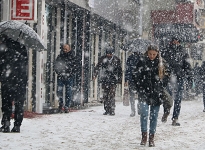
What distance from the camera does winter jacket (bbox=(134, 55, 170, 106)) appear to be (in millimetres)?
8867

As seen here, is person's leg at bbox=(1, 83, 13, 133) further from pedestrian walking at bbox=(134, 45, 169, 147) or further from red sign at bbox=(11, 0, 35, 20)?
red sign at bbox=(11, 0, 35, 20)

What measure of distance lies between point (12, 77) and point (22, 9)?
10.3 feet

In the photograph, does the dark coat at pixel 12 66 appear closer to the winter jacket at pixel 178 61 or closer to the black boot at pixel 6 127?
the black boot at pixel 6 127

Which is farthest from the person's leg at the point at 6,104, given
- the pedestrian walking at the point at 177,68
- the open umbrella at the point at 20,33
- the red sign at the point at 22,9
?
the pedestrian walking at the point at 177,68

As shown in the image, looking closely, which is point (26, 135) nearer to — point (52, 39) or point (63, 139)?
point (63, 139)

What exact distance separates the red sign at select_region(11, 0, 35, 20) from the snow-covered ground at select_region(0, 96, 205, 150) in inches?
89.9

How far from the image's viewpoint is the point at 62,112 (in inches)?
571

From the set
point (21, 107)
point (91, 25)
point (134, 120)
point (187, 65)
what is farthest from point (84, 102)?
point (21, 107)

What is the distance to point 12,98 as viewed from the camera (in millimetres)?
9617

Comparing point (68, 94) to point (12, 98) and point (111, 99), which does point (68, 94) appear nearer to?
point (111, 99)

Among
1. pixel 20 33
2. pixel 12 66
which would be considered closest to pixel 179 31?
pixel 20 33

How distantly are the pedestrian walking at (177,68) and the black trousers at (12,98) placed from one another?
12.2 feet

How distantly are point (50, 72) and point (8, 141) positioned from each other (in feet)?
25.5

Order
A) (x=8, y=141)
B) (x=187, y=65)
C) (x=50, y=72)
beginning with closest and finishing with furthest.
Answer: (x=8, y=141) → (x=187, y=65) → (x=50, y=72)
